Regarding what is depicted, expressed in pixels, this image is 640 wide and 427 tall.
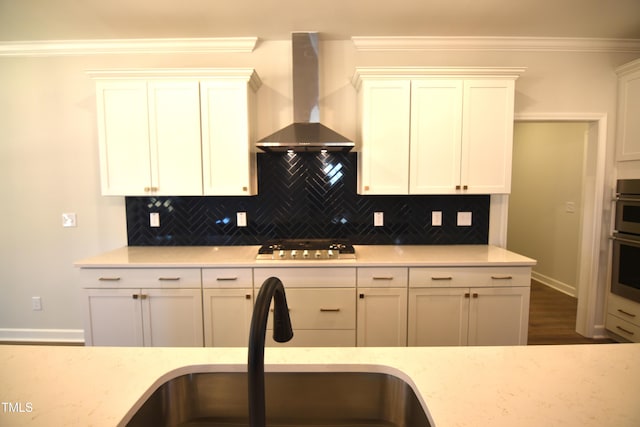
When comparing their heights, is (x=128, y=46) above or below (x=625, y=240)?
above

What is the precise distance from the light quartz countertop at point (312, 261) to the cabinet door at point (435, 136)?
0.54 meters

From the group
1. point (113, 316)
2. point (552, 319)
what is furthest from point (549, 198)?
point (113, 316)

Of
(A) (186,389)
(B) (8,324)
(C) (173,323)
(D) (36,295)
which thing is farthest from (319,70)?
(B) (8,324)

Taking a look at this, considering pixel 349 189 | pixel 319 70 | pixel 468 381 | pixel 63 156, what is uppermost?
pixel 319 70

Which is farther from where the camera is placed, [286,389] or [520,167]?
[520,167]

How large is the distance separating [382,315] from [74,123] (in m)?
3.32

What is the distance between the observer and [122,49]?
282 cm

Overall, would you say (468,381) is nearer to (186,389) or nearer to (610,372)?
(610,372)

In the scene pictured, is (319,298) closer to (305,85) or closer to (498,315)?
(498,315)

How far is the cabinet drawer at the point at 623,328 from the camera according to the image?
260 cm

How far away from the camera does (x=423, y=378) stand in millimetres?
854

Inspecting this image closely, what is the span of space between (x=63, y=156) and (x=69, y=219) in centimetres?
61

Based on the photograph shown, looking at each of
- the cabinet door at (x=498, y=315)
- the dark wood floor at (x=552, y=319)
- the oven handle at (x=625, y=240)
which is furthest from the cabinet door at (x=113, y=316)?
the oven handle at (x=625, y=240)

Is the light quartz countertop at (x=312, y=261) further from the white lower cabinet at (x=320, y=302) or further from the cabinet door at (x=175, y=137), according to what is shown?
the cabinet door at (x=175, y=137)
